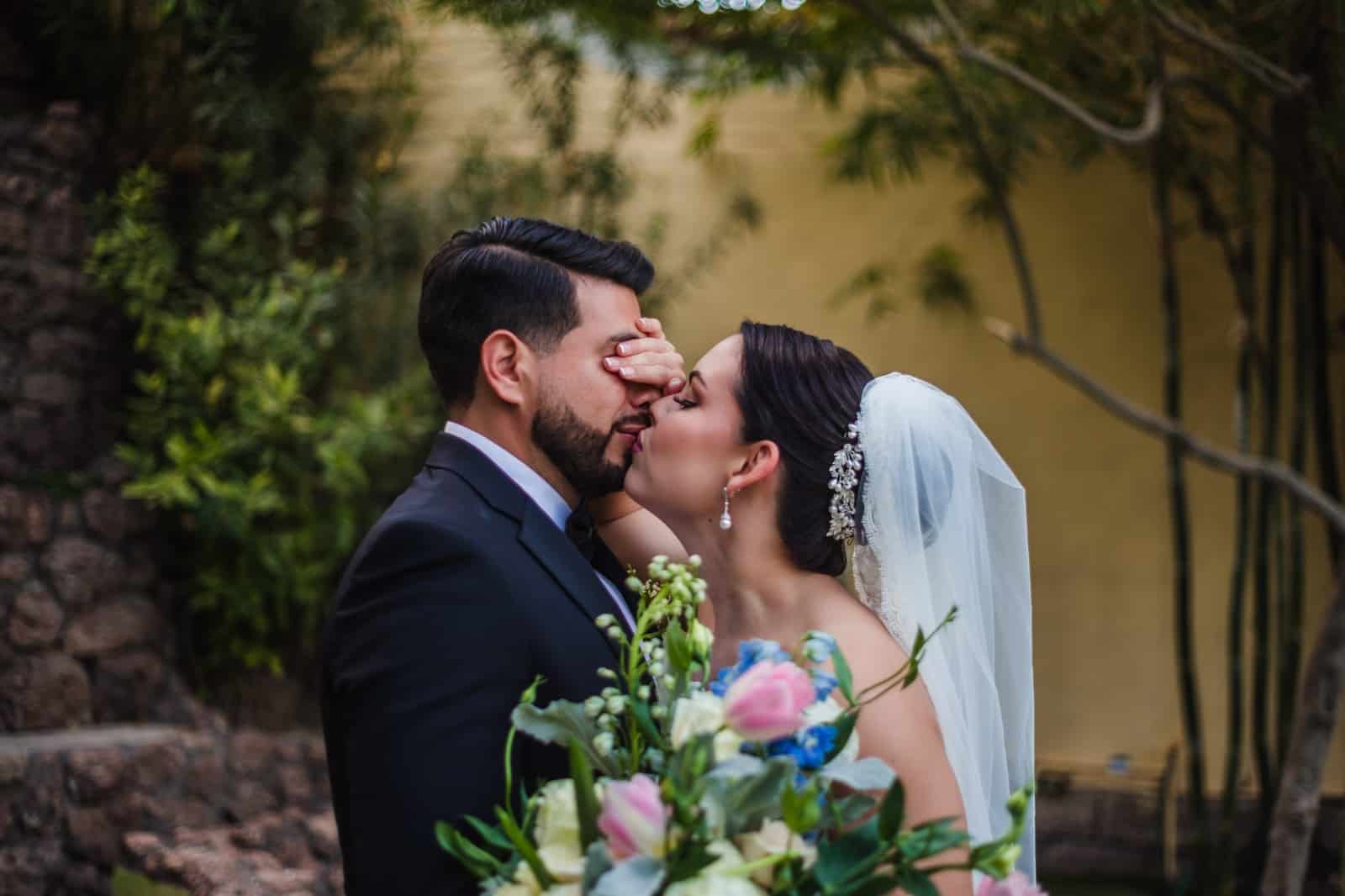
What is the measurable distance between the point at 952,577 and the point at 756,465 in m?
0.36

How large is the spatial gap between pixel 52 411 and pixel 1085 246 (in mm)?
4333

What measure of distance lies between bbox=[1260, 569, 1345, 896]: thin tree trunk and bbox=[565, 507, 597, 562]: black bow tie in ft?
8.25

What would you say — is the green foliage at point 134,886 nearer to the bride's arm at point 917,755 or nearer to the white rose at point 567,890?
the bride's arm at point 917,755

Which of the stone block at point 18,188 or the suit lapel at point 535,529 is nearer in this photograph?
the suit lapel at point 535,529

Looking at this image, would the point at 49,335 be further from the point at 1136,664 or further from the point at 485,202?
the point at 1136,664

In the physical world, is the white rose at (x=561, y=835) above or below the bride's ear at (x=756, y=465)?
below

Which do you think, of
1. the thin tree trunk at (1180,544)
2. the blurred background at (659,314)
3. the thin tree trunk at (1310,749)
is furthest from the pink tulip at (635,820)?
the thin tree trunk at (1180,544)

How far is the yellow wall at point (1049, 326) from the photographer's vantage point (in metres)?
→ 5.63

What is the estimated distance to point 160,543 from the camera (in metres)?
5.04

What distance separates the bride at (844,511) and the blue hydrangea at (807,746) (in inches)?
24.0

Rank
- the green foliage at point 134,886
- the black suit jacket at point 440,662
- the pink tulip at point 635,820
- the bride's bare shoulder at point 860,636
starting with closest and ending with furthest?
the pink tulip at point 635,820
the black suit jacket at point 440,662
the bride's bare shoulder at point 860,636
the green foliage at point 134,886

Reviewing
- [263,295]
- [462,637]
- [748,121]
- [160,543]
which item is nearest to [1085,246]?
[748,121]

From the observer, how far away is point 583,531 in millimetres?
2281

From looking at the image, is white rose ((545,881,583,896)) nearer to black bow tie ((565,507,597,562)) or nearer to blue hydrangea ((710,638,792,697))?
blue hydrangea ((710,638,792,697))
